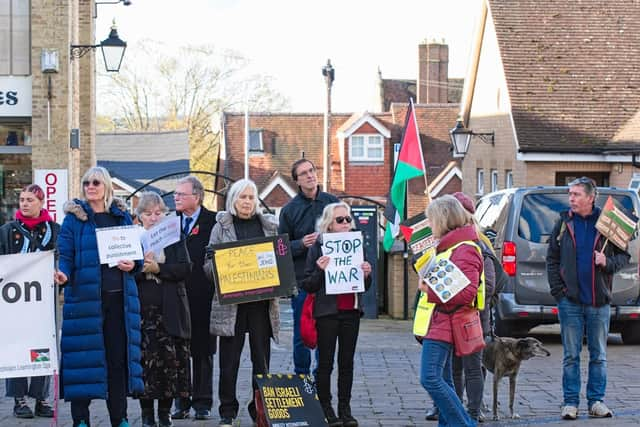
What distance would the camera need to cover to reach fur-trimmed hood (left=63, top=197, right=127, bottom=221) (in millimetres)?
8502

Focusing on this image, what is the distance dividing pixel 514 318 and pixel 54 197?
9.64 meters

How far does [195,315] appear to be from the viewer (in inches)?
381

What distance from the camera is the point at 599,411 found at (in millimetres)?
9586

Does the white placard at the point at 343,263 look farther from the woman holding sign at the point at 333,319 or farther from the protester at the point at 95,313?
the protester at the point at 95,313

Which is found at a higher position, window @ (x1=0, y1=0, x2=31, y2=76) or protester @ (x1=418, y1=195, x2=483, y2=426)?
window @ (x1=0, y1=0, x2=31, y2=76)

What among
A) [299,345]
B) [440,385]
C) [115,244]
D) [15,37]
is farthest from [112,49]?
[440,385]

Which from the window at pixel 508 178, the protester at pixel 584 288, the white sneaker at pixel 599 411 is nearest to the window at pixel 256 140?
the window at pixel 508 178

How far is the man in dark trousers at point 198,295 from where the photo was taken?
965cm

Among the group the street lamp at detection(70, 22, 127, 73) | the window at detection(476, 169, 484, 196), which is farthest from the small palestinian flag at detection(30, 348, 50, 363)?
Answer: the window at detection(476, 169, 484, 196)

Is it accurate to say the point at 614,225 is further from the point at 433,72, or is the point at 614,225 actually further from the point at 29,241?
the point at 433,72

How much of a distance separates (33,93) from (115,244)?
1521 cm

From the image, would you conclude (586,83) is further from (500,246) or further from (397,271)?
(500,246)

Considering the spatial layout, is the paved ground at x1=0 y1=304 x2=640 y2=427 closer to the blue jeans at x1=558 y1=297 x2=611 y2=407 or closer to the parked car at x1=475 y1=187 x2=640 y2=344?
the blue jeans at x1=558 y1=297 x2=611 y2=407

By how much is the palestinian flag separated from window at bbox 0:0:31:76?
7751mm
